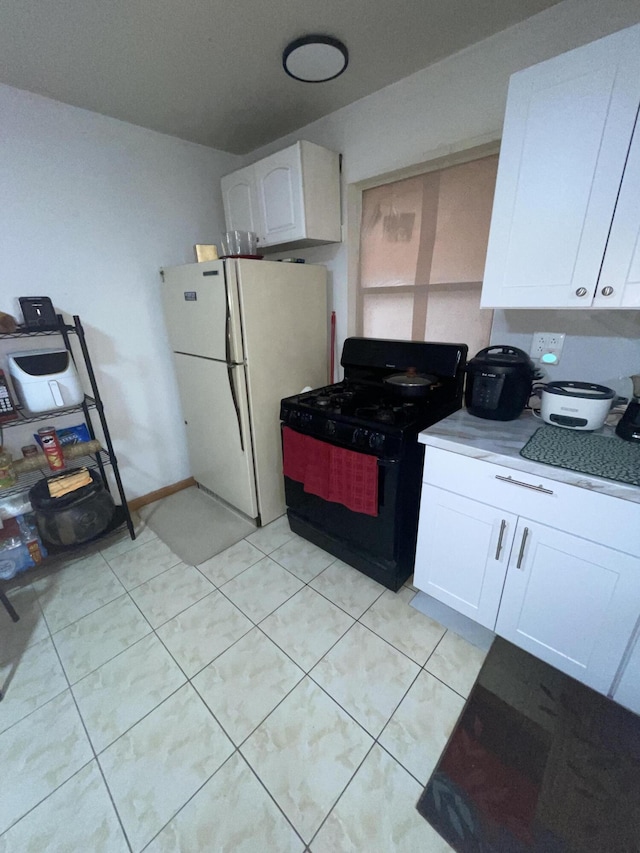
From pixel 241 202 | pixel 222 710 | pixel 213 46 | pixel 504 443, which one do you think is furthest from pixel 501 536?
pixel 241 202

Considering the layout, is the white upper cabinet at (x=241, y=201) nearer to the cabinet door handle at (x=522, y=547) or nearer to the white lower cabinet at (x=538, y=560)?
the white lower cabinet at (x=538, y=560)

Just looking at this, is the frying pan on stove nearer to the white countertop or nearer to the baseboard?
the white countertop

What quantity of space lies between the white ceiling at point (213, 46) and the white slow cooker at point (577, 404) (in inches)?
58.3

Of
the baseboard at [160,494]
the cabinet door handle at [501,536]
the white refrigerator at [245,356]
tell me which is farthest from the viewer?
the baseboard at [160,494]

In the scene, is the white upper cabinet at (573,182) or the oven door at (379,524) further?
the oven door at (379,524)

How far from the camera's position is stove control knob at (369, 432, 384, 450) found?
1.51m

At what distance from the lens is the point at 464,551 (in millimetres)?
1441

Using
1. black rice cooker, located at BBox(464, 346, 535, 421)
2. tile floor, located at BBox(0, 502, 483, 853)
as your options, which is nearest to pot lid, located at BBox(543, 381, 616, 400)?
black rice cooker, located at BBox(464, 346, 535, 421)

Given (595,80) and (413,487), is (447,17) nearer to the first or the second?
(595,80)

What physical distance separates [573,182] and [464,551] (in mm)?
1396

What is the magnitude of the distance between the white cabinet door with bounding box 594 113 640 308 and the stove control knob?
903mm

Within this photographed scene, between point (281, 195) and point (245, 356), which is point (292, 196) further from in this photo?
point (245, 356)

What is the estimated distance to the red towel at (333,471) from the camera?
5.27 feet

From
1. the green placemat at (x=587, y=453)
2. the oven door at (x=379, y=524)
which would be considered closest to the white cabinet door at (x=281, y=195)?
the oven door at (x=379, y=524)
